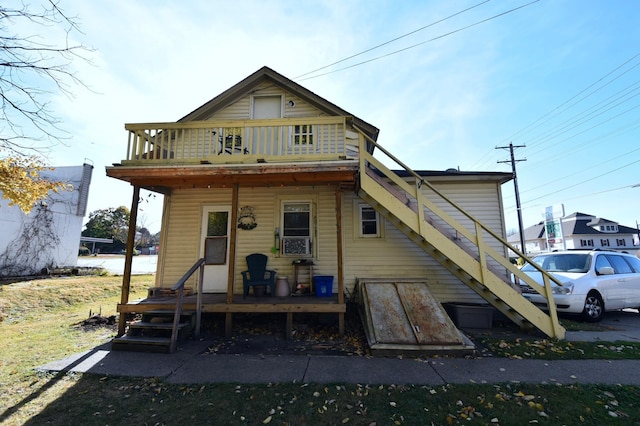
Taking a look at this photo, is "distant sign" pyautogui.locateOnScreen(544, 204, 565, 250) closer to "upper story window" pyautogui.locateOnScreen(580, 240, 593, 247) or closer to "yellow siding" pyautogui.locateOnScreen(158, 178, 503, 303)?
"upper story window" pyautogui.locateOnScreen(580, 240, 593, 247)

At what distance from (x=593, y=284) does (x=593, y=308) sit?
66 cm

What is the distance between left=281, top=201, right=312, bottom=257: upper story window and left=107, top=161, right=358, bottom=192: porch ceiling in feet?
5.75

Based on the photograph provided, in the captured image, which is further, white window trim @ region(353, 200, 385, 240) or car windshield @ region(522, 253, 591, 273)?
white window trim @ region(353, 200, 385, 240)

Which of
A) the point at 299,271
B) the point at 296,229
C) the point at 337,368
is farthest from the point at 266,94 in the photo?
the point at 337,368

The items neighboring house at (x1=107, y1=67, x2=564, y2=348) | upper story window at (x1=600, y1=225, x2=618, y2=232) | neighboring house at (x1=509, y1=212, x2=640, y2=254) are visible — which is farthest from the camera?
upper story window at (x1=600, y1=225, x2=618, y2=232)

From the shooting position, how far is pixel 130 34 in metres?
5.14

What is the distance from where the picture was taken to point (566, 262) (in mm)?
7316

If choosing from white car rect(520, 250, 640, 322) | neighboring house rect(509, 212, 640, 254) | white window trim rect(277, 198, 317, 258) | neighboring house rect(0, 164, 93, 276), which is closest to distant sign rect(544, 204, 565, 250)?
neighboring house rect(509, 212, 640, 254)

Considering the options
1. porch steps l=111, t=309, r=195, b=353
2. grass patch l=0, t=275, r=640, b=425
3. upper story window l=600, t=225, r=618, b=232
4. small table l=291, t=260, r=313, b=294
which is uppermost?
upper story window l=600, t=225, r=618, b=232

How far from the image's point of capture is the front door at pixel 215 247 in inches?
Result: 288

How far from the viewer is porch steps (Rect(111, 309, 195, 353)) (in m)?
4.80

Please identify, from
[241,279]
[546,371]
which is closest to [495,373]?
[546,371]

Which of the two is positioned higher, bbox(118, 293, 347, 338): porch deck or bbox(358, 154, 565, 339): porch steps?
bbox(358, 154, 565, 339): porch steps

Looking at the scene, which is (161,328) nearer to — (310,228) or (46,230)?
(310,228)
